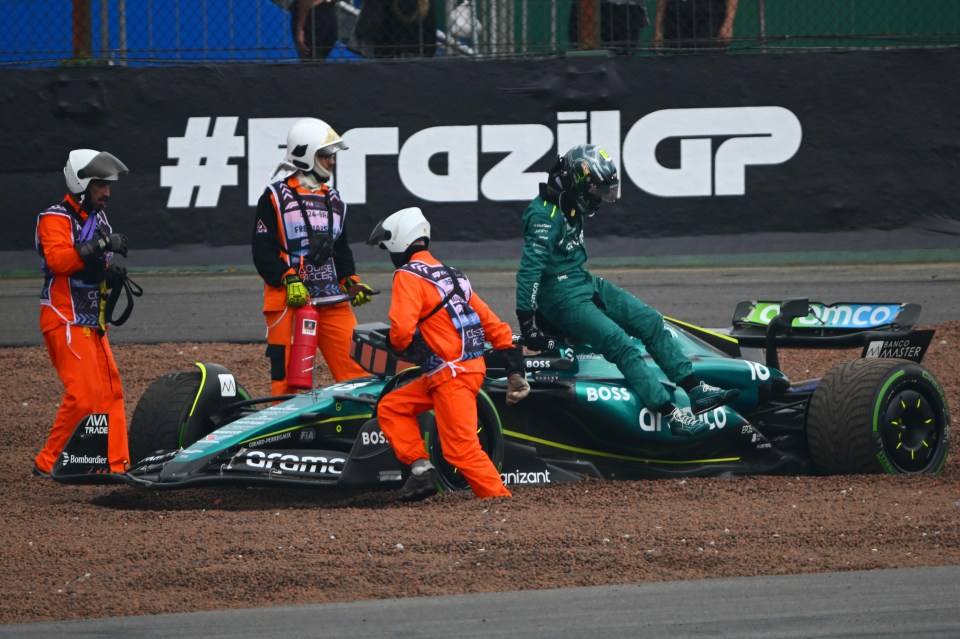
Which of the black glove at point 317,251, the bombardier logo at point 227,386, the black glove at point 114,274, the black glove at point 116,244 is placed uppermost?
the black glove at point 116,244

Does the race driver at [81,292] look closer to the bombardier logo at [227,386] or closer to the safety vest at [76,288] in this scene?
the safety vest at [76,288]

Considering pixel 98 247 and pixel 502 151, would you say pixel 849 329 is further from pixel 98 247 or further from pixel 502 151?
pixel 502 151

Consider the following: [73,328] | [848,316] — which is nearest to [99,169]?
[73,328]

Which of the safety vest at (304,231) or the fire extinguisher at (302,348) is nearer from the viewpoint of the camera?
the fire extinguisher at (302,348)

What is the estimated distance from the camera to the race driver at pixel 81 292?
7.88 m

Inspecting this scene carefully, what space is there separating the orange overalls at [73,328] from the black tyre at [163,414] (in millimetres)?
90

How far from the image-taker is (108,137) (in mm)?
14023

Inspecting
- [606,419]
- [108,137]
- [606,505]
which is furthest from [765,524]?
[108,137]

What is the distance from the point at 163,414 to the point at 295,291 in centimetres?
96

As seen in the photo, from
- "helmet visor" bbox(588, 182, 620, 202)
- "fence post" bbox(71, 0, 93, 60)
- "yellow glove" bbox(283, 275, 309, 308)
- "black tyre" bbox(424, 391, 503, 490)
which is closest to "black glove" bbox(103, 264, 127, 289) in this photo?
"yellow glove" bbox(283, 275, 309, 308)

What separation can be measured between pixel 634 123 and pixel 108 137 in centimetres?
490

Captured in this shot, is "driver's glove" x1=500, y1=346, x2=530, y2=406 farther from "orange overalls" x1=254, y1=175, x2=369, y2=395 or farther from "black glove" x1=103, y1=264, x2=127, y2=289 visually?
"black glove" x1=103, y1=264, x2=127, y2=289

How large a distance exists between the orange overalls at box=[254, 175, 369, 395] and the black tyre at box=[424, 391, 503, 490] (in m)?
1.36

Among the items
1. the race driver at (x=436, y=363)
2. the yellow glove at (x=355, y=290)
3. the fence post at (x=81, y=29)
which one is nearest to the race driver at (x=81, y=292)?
the yellow glove at (x=355, y=290)
